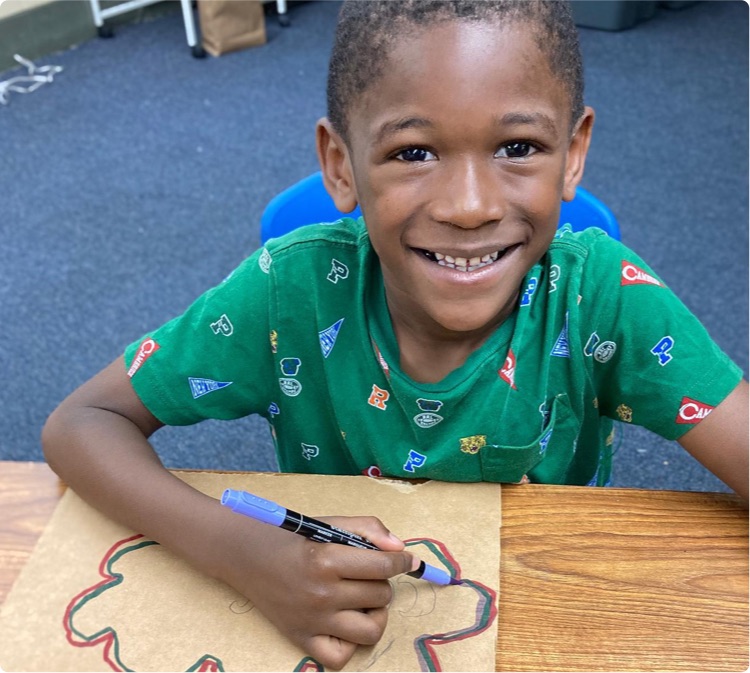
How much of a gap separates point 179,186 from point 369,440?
1.95 meters

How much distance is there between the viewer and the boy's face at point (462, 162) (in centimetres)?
70

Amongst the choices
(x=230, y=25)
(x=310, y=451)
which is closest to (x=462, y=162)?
(x=310, y=451)

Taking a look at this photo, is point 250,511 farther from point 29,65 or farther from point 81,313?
point 29,65

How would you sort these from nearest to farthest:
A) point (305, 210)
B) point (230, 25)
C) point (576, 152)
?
point (576, 152) < point (305, 210) < point (230, 25)

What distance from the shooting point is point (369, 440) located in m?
0.94

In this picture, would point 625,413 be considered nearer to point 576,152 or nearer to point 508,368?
point 508,368

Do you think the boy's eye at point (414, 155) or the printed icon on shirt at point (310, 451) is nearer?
the boy's eye at point (414, 155)

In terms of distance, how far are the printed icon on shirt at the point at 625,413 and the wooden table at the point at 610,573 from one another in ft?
0.44

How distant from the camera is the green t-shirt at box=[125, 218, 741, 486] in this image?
0.86 metres

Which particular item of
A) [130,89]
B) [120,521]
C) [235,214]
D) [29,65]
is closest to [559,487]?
[120,521]

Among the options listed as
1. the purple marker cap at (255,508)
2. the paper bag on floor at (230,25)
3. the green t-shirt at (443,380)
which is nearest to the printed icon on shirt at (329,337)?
the green t-shirt at (443,380)

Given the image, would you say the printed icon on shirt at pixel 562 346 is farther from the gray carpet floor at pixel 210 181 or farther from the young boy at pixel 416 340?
the gray carpet floor at pixel 210 181

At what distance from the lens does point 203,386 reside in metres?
0.94

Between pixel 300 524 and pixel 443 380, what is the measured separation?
0.94 feet
